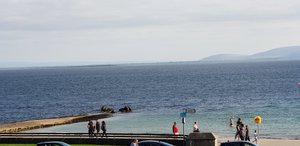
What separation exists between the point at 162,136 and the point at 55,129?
29.5 meters

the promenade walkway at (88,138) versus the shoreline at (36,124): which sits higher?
the promenade walkway at (88,138)

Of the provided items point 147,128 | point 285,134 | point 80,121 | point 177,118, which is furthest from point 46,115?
point 285,134

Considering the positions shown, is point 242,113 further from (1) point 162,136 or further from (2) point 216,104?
(1) point 162,136

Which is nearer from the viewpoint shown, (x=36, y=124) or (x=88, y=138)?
(x=88, y=138)

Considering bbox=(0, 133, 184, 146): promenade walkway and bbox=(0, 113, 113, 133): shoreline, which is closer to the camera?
bbox=(0, 133, 184, 146): promenade walkway

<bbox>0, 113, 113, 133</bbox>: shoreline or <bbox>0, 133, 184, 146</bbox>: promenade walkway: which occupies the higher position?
<bbox>0, 133, 184, 146</bbox>: promenade walkway

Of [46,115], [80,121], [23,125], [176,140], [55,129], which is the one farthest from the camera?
[46,115]

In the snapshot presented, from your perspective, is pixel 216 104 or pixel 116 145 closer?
pixel 116 145

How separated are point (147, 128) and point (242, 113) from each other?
65.3 ft

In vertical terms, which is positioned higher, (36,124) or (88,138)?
(88,138)

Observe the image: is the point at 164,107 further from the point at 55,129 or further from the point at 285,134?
the point at 285,134

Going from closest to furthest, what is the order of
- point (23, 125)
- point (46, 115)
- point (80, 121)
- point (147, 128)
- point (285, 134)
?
1. point (285, 134)
2. point (147, 128)
3. point (23, 125)
4. point (80, 121)
5. point (46, 115)

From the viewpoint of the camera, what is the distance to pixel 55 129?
61688 millimetres

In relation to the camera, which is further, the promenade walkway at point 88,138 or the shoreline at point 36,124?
the shoreline at point 36,124
